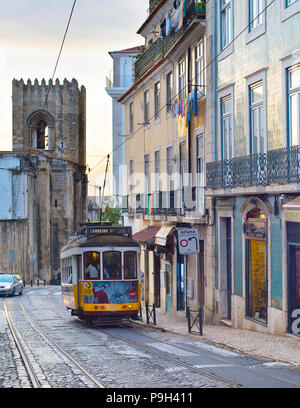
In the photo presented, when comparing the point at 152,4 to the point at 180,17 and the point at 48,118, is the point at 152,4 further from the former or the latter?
the point at 48,118

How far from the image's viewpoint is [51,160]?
7619 cm

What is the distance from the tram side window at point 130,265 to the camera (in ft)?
65.8

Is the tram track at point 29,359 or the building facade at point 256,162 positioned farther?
the building facade at point 256,162

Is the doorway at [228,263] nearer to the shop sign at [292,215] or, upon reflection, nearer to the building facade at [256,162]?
the building facade at [256,162]

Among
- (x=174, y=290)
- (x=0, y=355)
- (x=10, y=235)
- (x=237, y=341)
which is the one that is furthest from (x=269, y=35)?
(x=10, y=235)

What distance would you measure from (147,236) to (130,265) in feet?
24.1

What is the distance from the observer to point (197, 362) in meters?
12.4

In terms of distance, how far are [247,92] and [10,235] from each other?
46.8 metres

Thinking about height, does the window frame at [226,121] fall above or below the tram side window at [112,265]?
above

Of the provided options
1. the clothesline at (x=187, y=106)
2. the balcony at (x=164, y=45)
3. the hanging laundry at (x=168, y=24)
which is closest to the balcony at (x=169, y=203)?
the clothesline at (x=187, y=106)

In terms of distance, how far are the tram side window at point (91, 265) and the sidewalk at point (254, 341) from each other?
8.01ft

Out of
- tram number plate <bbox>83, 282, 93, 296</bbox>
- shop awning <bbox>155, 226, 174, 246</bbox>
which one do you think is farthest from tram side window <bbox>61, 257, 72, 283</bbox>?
shop awning <bbox>155, 226, 174, 246</bbox>

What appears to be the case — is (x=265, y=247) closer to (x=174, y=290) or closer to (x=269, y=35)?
(x=269, y=35)

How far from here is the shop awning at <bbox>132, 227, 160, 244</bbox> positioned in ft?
86.6
